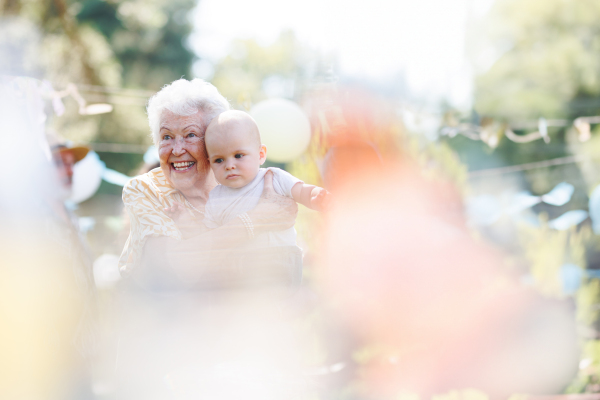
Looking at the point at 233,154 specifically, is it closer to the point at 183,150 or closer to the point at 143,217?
the point at 183,150

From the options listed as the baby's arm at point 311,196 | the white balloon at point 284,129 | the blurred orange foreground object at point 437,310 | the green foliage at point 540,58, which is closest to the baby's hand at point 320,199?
the baby's arm at point 311,196

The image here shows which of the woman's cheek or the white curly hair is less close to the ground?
the white curly hair

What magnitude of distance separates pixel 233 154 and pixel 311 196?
13cm

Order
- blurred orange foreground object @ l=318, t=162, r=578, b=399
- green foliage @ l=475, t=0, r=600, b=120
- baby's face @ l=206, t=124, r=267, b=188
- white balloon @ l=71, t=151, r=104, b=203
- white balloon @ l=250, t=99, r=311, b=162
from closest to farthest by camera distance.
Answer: baby's face @ l=206, t=124, r=267, b=188 → white balloon @ l=250, t=99, r=311, b=162 → blurred orange foreground object @ l=318, t=162, r=578, b=399 → white balloon @ l=71, t=151, r=104, b=203 → green foliage @ l=475, t=0, r=600, b=120

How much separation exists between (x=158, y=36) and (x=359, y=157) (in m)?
4.67

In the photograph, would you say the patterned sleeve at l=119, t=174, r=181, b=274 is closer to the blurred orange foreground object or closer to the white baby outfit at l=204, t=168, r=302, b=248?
the white baby outfit at l=204, t=168, r=302, b=248

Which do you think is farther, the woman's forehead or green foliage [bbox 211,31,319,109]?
green foliage [bbox 211,31,319,109]

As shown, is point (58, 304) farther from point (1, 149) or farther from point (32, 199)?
point (1, 149)

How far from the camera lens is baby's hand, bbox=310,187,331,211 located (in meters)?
0.64

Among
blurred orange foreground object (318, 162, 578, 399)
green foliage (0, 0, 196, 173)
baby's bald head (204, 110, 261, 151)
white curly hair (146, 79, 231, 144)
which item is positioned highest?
green foliage (0, 0, 196, 173)

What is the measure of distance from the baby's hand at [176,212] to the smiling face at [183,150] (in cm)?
3

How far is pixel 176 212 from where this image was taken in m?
0.71

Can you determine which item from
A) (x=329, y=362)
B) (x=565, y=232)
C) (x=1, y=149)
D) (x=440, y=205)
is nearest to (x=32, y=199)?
(x=1, y=149)

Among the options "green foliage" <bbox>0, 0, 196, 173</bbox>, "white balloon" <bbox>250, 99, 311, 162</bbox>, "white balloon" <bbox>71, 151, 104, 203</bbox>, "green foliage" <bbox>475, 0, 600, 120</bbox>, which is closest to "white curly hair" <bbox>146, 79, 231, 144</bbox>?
"white balloon" <bbox>250, 99, 311, 162</bbox>
